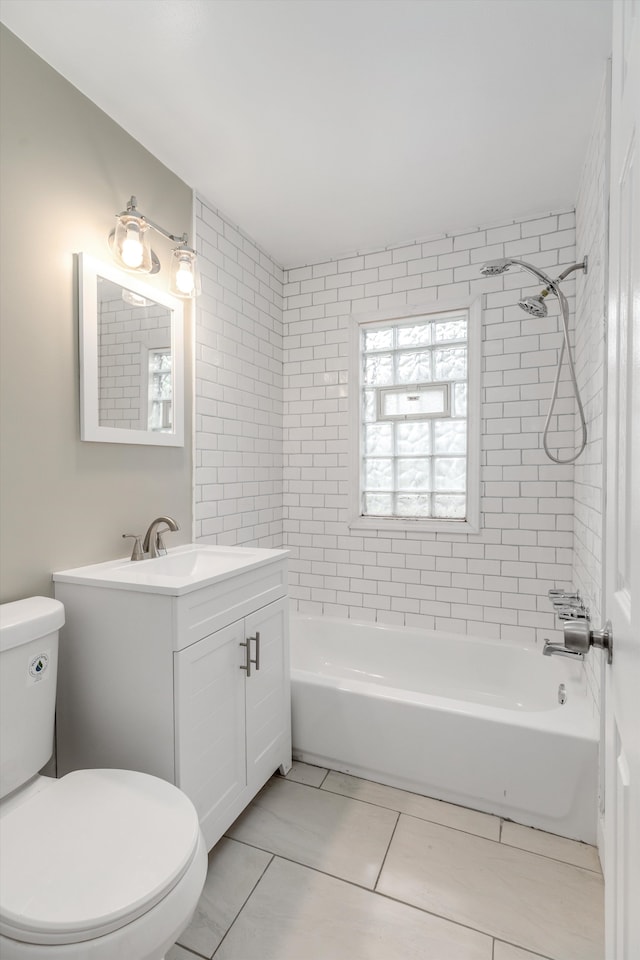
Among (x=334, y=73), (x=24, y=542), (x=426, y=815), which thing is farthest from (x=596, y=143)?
(x=426, y=815)

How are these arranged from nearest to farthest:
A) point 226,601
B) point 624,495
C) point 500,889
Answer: point 624,495 < point 500,889 < point 226,601

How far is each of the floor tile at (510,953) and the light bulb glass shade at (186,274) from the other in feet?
8.11

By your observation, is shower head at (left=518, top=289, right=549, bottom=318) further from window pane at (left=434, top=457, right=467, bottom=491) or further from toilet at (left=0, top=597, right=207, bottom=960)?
toilet at (left=0, top=597, right=207, bottom=960)

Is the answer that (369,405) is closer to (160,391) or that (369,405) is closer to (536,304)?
(536,304)

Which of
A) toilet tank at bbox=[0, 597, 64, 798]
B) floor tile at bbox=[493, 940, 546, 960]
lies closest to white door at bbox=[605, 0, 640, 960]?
floor tile at bbox=[493, 940, 546, 960]

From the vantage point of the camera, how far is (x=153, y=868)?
1.00 meters

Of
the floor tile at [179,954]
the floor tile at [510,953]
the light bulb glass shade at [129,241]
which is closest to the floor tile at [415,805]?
the floor tile at [510,953]

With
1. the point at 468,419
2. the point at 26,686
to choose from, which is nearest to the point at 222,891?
the point at 26,686

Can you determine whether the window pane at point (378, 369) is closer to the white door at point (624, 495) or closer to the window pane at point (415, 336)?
the window pane at point (415, 336)

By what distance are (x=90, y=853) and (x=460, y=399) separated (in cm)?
256

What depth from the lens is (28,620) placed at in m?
1.30

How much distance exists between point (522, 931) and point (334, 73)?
280cm

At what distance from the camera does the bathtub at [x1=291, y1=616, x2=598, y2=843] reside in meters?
1.74

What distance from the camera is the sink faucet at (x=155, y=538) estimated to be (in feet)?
6.32
